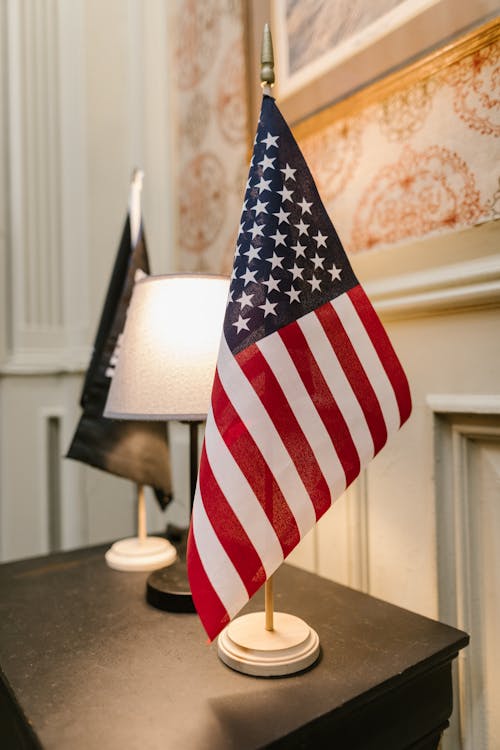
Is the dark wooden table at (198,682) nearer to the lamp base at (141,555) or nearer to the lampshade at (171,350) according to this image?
the lamp base at (141,555)

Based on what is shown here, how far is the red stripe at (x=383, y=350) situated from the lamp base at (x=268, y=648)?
0.31 meters

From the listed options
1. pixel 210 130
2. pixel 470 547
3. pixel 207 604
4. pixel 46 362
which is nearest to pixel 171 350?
pixel 207 604

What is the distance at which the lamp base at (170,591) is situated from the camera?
0.87m

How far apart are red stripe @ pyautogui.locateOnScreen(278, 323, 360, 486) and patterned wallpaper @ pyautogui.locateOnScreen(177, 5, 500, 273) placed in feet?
1.39

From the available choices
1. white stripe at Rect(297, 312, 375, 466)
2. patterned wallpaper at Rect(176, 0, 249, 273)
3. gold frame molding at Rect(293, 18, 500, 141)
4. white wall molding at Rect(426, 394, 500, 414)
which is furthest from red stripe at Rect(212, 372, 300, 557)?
patterned wallpaper at Rect(176, 0, 249, 273)

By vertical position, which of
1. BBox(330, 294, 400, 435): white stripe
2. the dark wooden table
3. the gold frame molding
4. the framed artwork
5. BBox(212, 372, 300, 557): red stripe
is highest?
the framed artwork

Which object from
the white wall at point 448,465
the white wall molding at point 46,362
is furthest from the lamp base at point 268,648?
the white wall molding at point 46,362

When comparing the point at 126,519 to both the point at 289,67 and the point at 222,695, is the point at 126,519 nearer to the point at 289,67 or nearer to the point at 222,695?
the point at 222,695

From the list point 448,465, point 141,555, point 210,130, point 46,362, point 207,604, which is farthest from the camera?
point 46,362

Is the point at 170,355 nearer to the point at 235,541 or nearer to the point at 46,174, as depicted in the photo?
the point at 235,541

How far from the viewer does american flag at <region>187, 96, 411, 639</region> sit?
65cm

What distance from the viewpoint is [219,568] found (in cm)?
65

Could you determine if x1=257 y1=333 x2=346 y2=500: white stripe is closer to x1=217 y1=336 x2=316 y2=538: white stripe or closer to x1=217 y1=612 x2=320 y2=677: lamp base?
x1=217 y1=336 x2=316 y2=538: white stripe

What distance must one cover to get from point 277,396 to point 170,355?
0.25m
